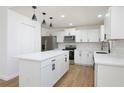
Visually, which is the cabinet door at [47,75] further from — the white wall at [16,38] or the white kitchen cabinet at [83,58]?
the white kitchen cabinet at [83,58]

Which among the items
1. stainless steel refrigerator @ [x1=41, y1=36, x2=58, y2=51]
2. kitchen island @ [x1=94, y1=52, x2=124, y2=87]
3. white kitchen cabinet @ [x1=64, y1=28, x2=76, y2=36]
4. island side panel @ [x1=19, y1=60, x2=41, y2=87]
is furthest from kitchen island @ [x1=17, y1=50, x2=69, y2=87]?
white kitchen cabinet @ [x1=64, y1=28, x2=76, y2=36]

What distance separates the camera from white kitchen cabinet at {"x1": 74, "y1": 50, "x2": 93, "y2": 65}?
5.09 meters

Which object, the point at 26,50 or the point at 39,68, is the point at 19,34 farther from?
the point at 39,68

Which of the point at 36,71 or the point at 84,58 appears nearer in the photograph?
the point at 36,71

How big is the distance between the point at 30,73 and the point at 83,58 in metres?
3.59

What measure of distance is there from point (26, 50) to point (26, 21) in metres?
1.18

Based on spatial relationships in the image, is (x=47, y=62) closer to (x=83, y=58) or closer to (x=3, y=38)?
(x=3, y=38)

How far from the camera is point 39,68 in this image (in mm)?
2021

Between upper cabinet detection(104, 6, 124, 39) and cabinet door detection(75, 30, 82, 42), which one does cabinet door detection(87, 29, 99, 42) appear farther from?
upper cabinet detection(104, 6, 124, 39)

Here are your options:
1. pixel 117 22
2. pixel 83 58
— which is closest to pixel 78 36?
pixel 83 58

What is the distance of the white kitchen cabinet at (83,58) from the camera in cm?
509

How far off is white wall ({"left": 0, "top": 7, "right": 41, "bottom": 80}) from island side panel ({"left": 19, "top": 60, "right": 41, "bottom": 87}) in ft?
3.80

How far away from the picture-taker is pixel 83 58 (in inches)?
205
